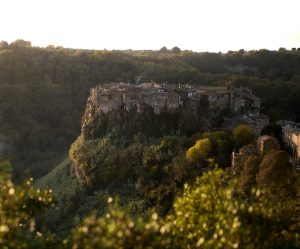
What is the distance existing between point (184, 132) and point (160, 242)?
2857cm

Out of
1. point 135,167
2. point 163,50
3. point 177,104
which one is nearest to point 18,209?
point 135,167

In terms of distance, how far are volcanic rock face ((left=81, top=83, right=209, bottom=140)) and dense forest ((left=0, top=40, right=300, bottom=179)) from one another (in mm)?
11205

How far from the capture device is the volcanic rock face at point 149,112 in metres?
40.6

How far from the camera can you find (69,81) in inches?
3118

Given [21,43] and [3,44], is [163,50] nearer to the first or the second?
[21,43]

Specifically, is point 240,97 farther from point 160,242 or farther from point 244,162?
point 160,242

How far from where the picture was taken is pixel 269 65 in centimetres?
8619

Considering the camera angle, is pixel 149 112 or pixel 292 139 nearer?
pixel 292 139

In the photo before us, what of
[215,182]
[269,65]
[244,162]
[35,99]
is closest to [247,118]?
[244,162]

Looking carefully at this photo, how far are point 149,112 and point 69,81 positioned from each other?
40.3 m

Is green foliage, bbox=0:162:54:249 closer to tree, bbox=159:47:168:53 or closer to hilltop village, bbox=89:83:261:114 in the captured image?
hilltop village, bbox=89:83:261:114

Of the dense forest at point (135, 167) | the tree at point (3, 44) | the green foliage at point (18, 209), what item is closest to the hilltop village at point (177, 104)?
the dense forest at point (135, 167)

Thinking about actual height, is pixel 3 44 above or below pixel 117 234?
above

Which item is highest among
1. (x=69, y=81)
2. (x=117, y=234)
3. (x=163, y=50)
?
(x=117, y=234)
